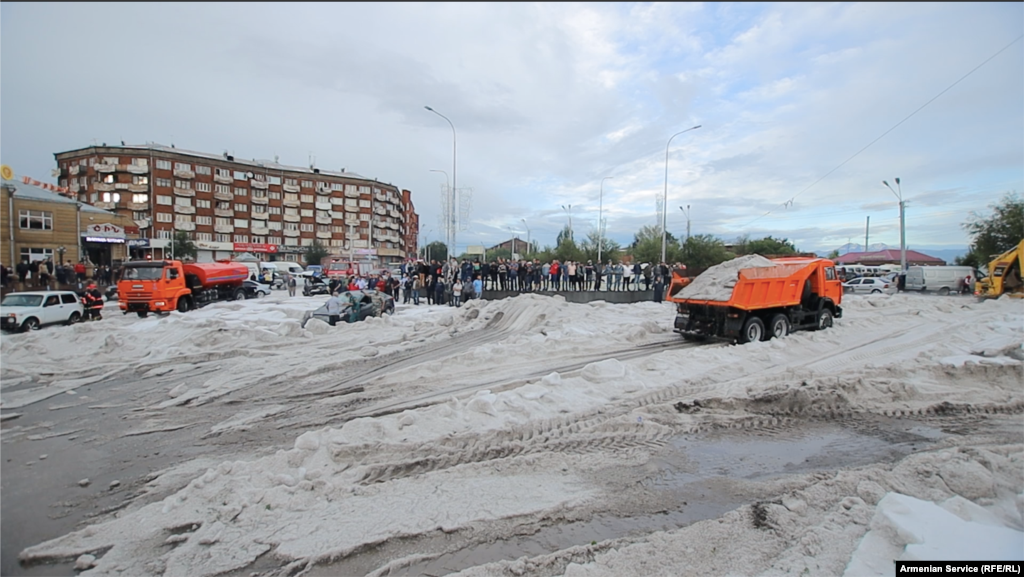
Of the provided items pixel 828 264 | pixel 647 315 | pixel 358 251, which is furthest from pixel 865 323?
pixel 358 251

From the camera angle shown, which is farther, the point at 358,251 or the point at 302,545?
the point at 358,251

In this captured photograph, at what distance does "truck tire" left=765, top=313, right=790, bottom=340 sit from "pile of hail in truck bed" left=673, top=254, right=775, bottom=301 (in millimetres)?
1462

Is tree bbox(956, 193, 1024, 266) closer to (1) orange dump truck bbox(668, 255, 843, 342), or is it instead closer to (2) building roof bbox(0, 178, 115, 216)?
(1) orange dump truck bbox(668, 255, 843, 342)

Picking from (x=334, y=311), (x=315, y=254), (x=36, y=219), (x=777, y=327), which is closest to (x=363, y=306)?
(x=334, y=311)

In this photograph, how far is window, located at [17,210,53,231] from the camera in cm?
3653

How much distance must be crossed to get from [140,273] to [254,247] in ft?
207

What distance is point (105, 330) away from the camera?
14.3m

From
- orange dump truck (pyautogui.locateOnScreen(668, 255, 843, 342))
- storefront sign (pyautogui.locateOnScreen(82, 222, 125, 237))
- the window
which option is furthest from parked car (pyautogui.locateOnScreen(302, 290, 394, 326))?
storefront sign (pyautogui.locateOnScreen(82, 222, 125, 237))

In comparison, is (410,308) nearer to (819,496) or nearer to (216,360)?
(216,360)

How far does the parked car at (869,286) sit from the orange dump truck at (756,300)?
79.2ft

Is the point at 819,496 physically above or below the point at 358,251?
below

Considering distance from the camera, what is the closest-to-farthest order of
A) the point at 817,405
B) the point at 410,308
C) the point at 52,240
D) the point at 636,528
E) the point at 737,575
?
1. the point at 737,575
2. the point at 636,528
3. the point at 817,405
4. the point at 410,308
5. the point at 52,240

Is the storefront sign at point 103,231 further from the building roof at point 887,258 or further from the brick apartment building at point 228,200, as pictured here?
the building roof at point 887,258

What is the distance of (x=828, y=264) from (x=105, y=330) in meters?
21.8
